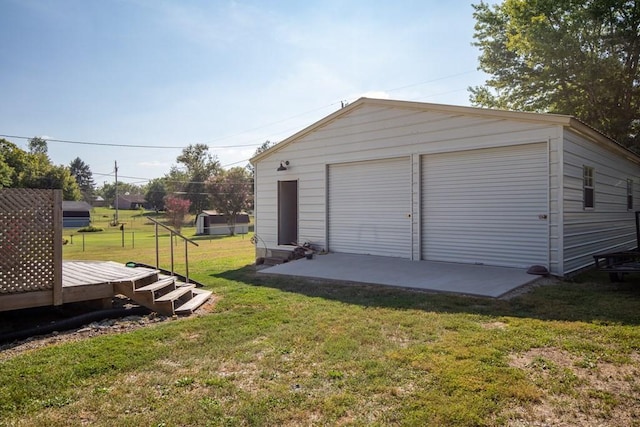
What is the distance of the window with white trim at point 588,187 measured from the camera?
831cm

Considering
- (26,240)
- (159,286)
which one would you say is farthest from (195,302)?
(26,240)

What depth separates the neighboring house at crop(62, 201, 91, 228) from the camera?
159 ft

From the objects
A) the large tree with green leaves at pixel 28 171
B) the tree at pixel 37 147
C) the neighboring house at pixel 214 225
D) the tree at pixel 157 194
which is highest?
the tree at pixel 37 147

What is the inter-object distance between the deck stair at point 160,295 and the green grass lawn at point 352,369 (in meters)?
0.45

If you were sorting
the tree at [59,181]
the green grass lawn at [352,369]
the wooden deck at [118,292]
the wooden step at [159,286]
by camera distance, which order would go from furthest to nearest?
1. the tree at [59,181]
2. the wooden step at [159,286]
3. the wooden deck at [118,292]
4. the green grass lawn at [352,369]

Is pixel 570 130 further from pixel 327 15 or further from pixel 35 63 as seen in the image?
pixel 35 63

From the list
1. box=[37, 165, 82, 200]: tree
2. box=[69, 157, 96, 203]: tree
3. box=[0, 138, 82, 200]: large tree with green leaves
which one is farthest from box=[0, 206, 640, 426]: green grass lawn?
box=[69, 157, 96, 203]: tree

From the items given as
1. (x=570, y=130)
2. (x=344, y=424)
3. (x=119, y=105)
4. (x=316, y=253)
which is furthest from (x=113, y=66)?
(x=344, y=424)

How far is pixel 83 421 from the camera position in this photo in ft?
8.34

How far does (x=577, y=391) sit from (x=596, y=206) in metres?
7.88

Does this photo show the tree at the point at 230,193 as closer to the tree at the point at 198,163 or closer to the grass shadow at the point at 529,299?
the tree at the point at 198,163

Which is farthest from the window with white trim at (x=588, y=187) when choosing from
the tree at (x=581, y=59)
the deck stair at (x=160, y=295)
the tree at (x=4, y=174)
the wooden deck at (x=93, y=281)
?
the tree at (x=4, y=174)

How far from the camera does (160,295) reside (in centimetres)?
574

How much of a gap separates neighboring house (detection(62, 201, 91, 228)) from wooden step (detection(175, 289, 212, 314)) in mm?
50180
